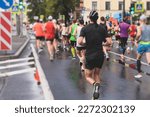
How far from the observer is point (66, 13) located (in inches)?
3816

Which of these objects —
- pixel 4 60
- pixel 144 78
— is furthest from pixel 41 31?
pixel 144 78

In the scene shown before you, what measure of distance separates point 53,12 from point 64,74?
8674cm

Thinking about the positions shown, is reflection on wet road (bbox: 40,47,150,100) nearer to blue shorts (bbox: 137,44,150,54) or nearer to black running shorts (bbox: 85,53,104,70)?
blue shorts (bbox: 137,44,150,54)

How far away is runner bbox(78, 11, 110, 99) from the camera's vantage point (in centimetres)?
1095

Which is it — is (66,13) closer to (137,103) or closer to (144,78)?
(144,78)

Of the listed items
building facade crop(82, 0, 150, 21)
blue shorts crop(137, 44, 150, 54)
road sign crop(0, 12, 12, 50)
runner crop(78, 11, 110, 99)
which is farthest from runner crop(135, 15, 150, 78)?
building facade crop(82, 0, 150, 21)

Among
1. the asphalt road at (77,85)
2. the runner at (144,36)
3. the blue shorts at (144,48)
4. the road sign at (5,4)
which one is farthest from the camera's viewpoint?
the road sign at (5,4)

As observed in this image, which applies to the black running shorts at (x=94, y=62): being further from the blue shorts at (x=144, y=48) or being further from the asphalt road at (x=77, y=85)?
the blue shorts at (x=144, y=48)

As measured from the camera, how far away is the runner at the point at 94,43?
431 inches

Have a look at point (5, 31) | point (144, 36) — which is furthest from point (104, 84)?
point (5, 31)

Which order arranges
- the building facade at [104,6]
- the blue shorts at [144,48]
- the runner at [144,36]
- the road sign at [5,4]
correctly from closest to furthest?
the runner at [144,36] → the blue shorts at [144,48] → the road sign at [5,4] → the building facade at [104,6]

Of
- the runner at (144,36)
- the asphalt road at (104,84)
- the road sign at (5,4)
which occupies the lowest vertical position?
the asphalt road at (104,84)

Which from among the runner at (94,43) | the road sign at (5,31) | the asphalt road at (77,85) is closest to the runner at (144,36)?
the asphalt road at (77,85)

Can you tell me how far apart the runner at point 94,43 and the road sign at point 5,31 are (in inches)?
327
